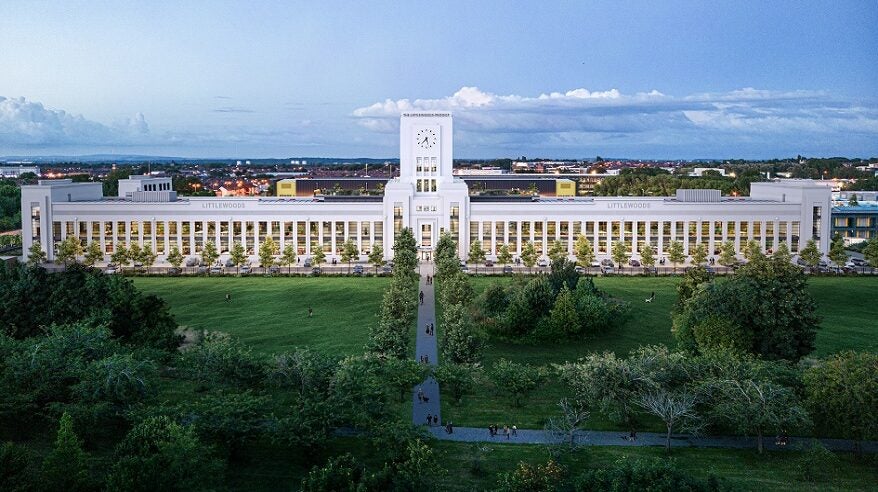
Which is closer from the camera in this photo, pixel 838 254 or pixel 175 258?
pixel 838 254

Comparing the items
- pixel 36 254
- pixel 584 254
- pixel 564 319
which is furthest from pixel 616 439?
pixel 36 254

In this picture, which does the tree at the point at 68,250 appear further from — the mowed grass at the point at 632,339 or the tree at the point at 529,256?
the tree at the point at 529,256

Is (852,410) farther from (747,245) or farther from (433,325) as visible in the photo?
(747,245)

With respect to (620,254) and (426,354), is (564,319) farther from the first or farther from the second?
(620,254)

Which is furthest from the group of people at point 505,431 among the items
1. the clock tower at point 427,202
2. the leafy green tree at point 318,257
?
the clock tower at point 427,202

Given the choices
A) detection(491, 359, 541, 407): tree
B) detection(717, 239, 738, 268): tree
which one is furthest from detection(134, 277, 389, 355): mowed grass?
detection(717, 239, 738, 268): tree

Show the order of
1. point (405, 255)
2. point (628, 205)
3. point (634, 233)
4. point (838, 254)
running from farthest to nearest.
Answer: point (628, 205)
point (634, 233)
point (838, 254)
point (405, 255)

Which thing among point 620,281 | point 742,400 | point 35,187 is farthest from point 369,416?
point 35,187
